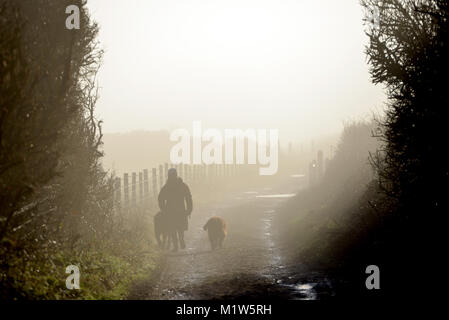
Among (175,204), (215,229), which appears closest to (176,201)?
(175,204)

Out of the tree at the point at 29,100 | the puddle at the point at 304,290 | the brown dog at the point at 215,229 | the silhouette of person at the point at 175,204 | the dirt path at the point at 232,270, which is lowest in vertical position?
the dirt path at the point at 232,270

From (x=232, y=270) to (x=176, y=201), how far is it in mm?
4067

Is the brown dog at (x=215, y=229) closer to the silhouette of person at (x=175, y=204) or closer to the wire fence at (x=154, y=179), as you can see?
the silhouette of person at (x=175, y=204)

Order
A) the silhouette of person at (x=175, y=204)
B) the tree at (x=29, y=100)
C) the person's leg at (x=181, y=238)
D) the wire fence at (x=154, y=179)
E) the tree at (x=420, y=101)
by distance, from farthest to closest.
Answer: the wire fence at (x=154, y=179)
the person's leg at (x=181, y=238)
the silhouette of person at (x=175, y=204)
the tree at (x=420, y=101)
the tree at (x=29, y=100)

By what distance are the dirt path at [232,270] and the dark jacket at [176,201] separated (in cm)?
93

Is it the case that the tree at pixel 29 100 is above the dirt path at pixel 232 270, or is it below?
above

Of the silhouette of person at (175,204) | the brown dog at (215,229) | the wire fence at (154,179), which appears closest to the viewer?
the silhouette of person at (175,204)

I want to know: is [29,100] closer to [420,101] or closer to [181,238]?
[420,101]

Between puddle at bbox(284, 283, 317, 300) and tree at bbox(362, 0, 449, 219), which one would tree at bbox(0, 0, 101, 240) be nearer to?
puddle at bbox(284, 283, 317, 300)

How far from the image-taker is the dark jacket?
1472 cm

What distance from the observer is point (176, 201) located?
48.6 ft

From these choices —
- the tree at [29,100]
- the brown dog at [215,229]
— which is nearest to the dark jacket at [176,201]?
the brown dog at [215,229]

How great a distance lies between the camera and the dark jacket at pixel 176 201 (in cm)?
1472
